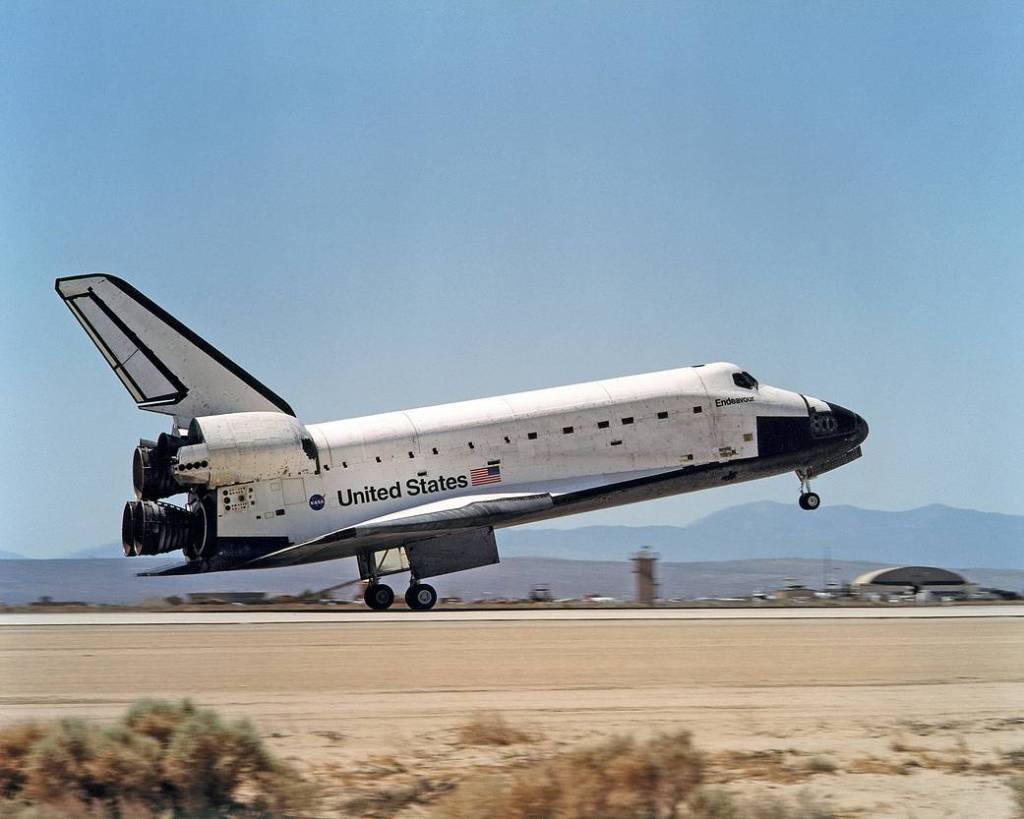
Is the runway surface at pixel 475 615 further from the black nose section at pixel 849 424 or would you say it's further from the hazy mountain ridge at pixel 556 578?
the hazy mountain ridge at pixel 556 578

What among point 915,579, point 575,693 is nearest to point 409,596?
point 575,693

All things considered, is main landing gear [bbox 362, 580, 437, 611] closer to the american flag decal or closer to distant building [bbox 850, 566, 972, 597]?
the american flag decal

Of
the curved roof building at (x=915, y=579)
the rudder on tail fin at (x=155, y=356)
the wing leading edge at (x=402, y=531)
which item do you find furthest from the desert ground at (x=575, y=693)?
the curved roof building at (x=915, y=579)

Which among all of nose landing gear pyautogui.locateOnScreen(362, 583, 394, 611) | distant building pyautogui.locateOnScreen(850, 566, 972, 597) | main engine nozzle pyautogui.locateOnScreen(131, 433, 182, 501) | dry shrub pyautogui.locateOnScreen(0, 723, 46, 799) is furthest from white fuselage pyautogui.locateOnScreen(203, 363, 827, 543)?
dry shrub pyautogui.locateOnScreen(0, 723, 46, 799)

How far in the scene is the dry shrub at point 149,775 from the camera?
31.5 ft

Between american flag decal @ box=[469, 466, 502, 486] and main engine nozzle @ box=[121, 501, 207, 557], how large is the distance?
18.6 feet

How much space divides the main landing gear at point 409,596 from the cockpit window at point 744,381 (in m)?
8.72

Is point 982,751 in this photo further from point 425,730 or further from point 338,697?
point 338,697

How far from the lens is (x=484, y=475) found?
27.5 m

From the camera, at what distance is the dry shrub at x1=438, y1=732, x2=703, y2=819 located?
923 centimetres

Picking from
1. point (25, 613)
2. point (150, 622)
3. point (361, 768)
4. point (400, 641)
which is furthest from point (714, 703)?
point (25, 613)

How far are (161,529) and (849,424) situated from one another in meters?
16.5

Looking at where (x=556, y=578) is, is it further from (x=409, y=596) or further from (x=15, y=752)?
(x=15, y=752)

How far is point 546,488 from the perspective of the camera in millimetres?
27781
